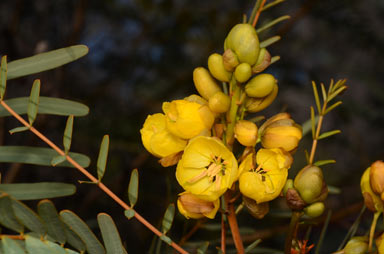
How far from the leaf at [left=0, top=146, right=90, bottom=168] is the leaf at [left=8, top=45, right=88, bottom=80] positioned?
10cm

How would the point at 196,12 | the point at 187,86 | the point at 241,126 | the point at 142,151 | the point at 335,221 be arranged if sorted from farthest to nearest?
the point at 196,12 → the point at 187,86 → the point at 142,151 → the point at 335,221 → the point at 241,126

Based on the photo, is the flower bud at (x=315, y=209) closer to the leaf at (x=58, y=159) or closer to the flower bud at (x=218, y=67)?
the flower bud at (x=218, y=67)

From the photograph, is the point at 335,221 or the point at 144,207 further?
the point at 144,207

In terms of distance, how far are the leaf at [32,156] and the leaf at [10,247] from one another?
142 mm

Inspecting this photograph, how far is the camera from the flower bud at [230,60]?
0.54 meters

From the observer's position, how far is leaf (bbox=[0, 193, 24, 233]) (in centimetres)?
47

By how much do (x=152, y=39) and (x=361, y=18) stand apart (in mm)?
745

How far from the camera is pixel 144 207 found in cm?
142

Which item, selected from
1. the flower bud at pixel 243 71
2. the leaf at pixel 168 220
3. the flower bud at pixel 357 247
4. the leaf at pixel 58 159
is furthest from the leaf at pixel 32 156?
the flower bud at pixel 357 247

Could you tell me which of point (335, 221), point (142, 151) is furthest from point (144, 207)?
point (335, 221)

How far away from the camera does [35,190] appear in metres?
0.61

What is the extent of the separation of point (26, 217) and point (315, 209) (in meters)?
0.34

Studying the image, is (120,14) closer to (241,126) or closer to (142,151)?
(142,151)

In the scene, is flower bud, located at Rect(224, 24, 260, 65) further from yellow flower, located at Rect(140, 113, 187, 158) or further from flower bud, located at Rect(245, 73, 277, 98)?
yellow flower, located at Rect(140, 113, 187, 158)
